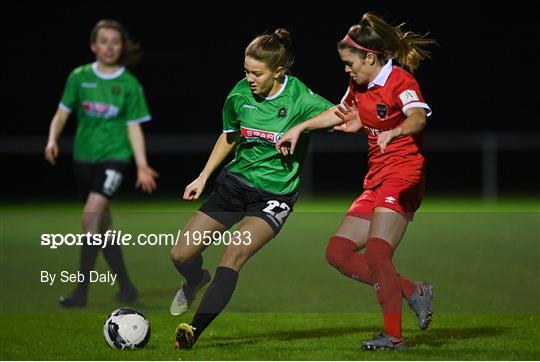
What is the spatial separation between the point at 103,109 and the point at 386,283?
11.9ft

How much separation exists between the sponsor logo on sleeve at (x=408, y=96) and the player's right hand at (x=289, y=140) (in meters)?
0.64

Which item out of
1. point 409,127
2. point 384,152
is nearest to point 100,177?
point 384,152

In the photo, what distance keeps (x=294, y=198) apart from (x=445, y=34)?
1785cm

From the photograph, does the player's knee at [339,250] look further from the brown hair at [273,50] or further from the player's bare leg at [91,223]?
the player's bare leg at [91,223]

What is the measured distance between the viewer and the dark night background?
75.8 feet

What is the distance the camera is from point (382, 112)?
6.73 metres

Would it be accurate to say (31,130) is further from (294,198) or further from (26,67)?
(294,198)

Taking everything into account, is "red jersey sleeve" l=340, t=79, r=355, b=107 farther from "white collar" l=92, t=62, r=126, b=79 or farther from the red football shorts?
"white collar" l=92, t=62, r=126, b=79

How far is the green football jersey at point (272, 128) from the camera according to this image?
23.1ft

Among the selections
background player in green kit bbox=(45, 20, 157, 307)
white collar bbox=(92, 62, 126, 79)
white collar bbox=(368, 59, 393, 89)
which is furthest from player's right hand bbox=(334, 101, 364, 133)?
white collar bbox=(92, 62, 126, 79)

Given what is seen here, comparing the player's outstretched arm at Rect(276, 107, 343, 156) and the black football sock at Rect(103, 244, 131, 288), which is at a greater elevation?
the player's outstretched arm at Rect(276, 107, 343, 156)

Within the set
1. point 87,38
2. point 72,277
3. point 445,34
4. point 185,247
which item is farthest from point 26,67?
point 185,247

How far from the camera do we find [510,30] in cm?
2475

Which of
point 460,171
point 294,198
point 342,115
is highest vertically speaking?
point 342,115
